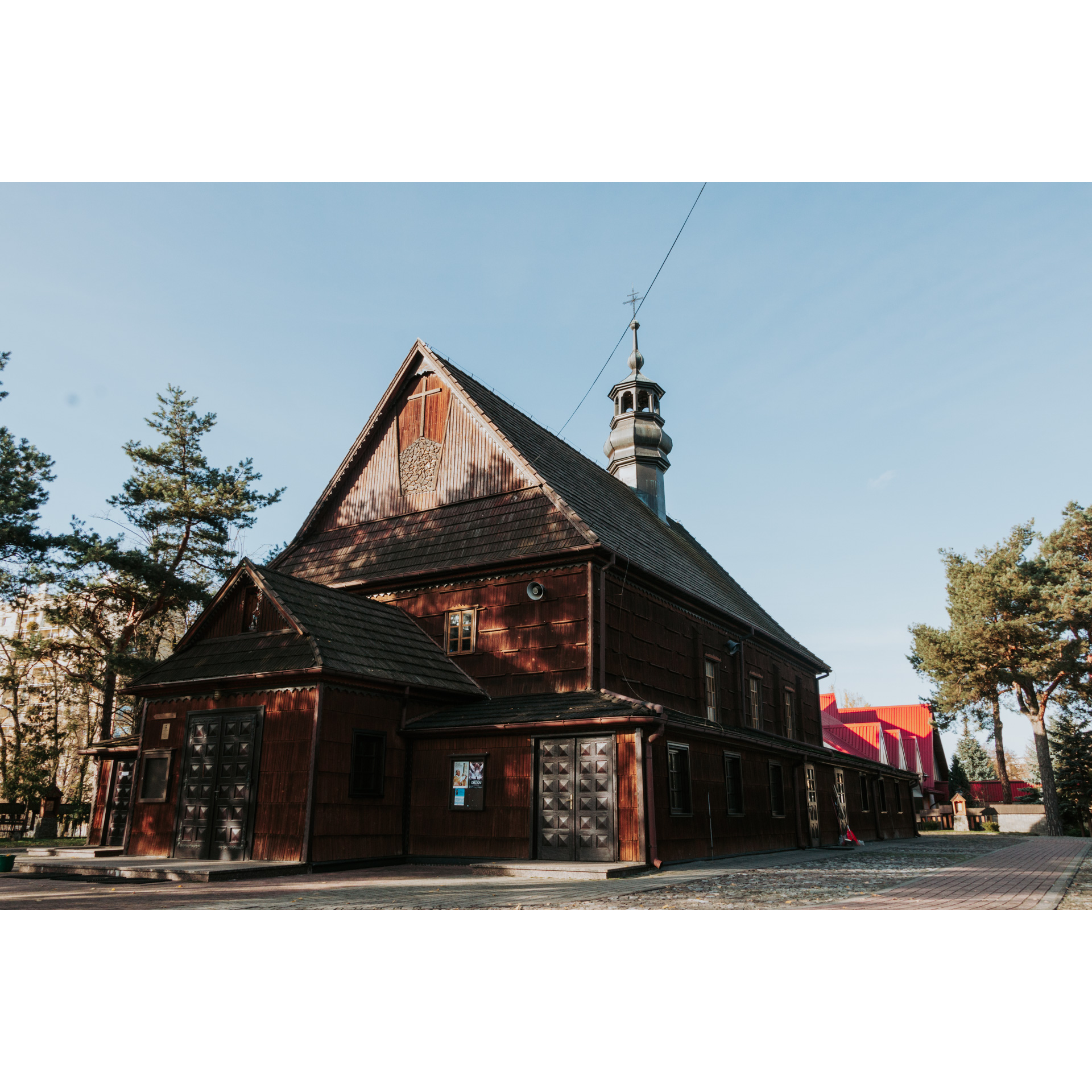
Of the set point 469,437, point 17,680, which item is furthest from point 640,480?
point 17,680

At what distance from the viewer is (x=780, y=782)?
22453mm

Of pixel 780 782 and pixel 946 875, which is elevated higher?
pixel 780 782

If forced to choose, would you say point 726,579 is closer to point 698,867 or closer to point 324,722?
point 698,867

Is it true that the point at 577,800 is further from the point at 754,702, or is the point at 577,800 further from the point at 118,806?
the point at 118,806

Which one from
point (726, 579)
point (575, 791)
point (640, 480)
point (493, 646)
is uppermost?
point (640, 480)

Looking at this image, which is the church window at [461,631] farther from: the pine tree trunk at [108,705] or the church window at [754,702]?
the pine tree trunk at [108,705]

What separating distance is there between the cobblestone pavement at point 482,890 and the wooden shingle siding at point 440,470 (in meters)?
9.17

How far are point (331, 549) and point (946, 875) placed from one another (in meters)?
16.7

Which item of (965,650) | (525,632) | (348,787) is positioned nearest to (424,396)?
(525,632)

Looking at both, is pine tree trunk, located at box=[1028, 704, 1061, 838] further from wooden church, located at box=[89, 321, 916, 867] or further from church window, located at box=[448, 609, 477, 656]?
church window, located at box=[448, 609, 477, 656]

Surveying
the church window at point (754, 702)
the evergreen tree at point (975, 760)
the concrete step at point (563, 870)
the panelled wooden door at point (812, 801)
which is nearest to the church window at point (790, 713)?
the church window at point (754, 702)

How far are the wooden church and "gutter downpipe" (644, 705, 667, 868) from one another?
5 cm

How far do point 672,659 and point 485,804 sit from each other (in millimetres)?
6419

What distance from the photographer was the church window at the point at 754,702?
24.6 metres
